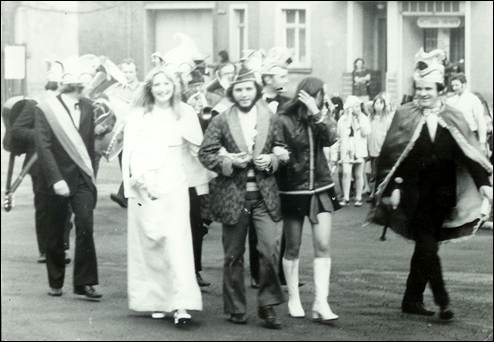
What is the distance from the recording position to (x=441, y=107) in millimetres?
9820

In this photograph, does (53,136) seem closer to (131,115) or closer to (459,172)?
(131,115)

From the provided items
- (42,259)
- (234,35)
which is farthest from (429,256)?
(234,35)

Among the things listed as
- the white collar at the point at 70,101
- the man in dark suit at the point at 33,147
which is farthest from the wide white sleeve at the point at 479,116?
the white collar at the point at 70,101

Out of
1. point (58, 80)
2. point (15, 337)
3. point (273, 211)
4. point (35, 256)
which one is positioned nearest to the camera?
point (15, 337)

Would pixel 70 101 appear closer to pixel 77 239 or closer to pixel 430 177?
pixel 77 239

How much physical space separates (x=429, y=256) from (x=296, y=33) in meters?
25.2

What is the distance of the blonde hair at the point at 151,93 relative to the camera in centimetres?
969

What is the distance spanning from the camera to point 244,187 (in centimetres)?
965

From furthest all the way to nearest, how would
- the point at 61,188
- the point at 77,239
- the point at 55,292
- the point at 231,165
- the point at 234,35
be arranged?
the point at 234,35
the point at 55,292
the point at 77,239
the point at 61,188
the point at 231,165

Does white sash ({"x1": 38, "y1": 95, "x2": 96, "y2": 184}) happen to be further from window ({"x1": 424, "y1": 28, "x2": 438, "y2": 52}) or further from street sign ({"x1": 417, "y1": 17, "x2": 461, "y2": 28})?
window ({"x1": 424, "y1": 28, "x2": 438, "y2": 52})

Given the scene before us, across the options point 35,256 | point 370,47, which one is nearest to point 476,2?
point 370,47

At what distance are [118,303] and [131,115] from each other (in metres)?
1.66

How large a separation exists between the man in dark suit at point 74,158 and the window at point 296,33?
24108mm

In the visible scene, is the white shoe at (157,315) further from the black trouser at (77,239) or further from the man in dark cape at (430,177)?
Answer: the man in dark cape at (430,177)
